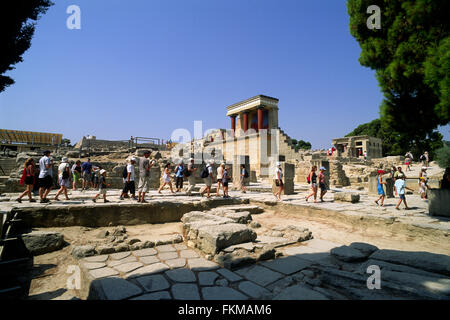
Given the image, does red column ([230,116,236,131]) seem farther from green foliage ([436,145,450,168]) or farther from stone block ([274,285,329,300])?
stone block ([274,285,329,300])

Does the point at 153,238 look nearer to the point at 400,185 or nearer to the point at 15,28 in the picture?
the point at 15,28

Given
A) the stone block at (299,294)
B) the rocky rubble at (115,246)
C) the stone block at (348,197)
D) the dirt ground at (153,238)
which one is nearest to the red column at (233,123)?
the stone block at (348,197)

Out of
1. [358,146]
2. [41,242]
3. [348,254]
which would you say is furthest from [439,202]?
[358,146]

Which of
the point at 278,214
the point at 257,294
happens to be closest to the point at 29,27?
the point at 257,294

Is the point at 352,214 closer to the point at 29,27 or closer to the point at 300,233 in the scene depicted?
the point at 300,233

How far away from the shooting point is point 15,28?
3.47 meters

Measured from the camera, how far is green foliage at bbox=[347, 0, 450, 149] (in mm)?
4215

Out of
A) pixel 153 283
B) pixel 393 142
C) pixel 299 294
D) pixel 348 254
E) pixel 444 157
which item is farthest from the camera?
pixel 393 142

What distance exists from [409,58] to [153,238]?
758 cm

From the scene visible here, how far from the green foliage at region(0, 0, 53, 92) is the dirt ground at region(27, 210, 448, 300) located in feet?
11.6

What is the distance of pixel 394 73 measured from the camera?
5484mm

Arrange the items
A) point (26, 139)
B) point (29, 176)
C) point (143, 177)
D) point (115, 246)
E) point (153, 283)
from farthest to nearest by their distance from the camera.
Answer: point (26, 139) → point (143, 177) → point (29, 176) → point (115, 246) → point (153, 283)

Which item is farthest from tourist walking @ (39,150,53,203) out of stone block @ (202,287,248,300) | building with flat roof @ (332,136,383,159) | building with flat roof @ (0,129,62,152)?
building with flat roof @ (332,136,383,159)

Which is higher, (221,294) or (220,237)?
(220,237)
